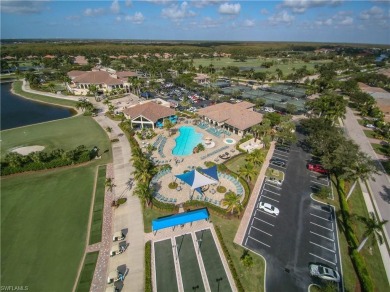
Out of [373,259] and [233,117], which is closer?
[373,259]

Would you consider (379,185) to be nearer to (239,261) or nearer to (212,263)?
(239,261)

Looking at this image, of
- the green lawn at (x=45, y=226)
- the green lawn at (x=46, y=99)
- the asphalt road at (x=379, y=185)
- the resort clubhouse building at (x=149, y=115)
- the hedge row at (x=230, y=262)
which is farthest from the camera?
the green lawn at (x=46, y=99)

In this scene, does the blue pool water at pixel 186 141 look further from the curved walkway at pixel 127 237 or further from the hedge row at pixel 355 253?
the hedge row at pixel 355 253

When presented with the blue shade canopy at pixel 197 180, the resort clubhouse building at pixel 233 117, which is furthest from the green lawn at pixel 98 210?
the resort clubhouse building at pixel 233 117

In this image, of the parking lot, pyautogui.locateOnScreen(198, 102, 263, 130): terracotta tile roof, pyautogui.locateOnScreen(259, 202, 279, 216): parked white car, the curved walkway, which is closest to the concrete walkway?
the parking lot

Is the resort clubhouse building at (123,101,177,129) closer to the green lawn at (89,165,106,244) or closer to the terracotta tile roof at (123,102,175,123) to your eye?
the terracotta tile roof at (123,102,175,123)

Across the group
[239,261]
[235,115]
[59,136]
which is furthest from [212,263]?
[59,136]
